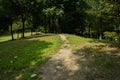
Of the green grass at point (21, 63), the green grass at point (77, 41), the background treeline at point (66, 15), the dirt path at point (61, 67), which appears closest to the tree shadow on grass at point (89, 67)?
the dirt path at point (61, 67)

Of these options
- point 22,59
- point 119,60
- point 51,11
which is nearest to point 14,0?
point 51,11

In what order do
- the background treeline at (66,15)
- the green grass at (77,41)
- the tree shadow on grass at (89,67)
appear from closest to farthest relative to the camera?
the tree shadow on grass at (89,67) < the green grass at (77,41) < the background treeline at (66,15)

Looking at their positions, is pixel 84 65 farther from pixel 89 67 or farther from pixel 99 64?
pixel 99 64

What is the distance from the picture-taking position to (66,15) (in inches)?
1420

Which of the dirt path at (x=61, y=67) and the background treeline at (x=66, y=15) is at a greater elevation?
the background treeline at (x=66, y=15)

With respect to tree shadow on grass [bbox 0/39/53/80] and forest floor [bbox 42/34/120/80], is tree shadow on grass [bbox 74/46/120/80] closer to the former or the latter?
forest floor [bbox 42/34/120/80]

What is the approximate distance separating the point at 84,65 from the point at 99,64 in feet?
2.51

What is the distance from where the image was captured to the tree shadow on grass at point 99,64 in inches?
340

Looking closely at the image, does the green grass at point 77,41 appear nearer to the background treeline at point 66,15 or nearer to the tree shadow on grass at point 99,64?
the background treeline at point 66,15

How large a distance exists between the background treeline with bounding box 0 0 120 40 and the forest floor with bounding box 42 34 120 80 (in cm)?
411

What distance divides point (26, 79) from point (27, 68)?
141 cm

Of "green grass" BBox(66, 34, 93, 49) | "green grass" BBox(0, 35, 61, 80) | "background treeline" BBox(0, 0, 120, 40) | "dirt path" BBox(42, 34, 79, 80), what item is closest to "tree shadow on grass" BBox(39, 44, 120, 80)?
"dirt path" BBox(42, 34, 79, 80)

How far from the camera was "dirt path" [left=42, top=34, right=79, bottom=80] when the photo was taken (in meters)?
8.77

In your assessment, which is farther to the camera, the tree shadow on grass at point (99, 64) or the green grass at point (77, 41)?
the green grass at point (77, 41)
